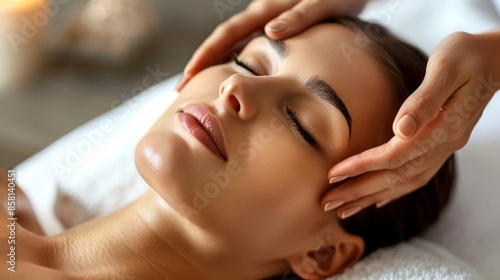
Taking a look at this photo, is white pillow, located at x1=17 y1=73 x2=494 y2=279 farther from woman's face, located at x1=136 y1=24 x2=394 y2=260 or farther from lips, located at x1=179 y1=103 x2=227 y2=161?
lips, located at x1=179 y1=103 x2=227 y2=161

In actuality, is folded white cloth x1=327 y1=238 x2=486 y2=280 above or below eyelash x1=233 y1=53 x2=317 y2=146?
below

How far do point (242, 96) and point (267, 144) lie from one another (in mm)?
80

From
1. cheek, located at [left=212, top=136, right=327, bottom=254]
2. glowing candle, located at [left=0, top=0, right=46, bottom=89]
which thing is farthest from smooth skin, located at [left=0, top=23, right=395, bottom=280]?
glowing candle, located at [left=0, top=0, right=46, bottom=89]

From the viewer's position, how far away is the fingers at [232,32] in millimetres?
1156

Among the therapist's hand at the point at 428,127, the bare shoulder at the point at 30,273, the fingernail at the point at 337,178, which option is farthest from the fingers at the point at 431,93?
the bare shoulder at the point at 30,273

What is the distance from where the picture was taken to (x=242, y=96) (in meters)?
0.90

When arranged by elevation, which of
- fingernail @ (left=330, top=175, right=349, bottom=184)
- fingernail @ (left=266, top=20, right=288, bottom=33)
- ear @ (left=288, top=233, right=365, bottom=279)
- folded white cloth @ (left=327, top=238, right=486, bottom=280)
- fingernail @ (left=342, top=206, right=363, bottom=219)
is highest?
fingernail @ (left=266, top=20, right=288, bottom=33)

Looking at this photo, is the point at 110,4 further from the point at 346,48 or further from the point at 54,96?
the point at 346,48

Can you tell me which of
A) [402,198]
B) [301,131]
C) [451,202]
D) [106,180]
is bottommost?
[451,202]

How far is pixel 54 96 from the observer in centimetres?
189

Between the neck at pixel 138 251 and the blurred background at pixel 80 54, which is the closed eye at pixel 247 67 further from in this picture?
the blurred background at pixel 80 54

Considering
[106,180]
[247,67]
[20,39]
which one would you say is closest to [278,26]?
[247,67]

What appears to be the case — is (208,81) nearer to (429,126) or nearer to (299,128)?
(299,128)

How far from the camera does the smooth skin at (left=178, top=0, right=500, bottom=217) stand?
2.71 ft
